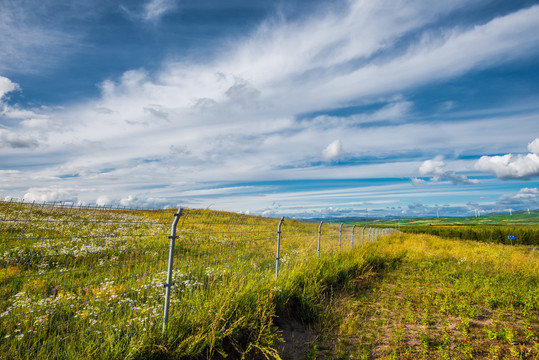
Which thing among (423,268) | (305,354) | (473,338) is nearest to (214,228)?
(305,354)

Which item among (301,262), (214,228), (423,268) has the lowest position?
(423,268)

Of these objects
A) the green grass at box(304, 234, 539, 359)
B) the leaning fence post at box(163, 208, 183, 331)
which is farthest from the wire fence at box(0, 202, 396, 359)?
the green grass at box(304, 234, 539, 359)

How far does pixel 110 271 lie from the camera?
170 inches

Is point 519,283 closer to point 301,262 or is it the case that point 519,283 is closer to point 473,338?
point 473,338

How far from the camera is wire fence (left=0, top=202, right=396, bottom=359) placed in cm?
349

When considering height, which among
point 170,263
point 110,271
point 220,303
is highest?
point 170,263

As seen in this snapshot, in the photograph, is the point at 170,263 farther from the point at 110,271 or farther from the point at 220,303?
the point at 220,303

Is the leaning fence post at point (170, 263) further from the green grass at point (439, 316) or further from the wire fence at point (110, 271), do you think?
the green grass at point (439, 316)

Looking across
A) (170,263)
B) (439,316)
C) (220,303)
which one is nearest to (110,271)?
(170,263)

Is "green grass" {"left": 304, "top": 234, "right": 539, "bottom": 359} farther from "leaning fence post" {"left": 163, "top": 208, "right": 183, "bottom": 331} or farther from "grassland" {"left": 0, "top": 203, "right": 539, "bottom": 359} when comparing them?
"leaning fence post" {"left": 163, "top": 208, "right": 183, "bottom": 331}

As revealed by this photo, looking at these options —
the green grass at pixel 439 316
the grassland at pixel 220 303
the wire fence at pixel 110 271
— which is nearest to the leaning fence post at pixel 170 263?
the wire fence at pixel 110 271

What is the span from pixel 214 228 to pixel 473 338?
5037 mm

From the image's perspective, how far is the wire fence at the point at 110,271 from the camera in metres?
3.49

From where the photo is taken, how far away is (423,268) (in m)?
11.5
